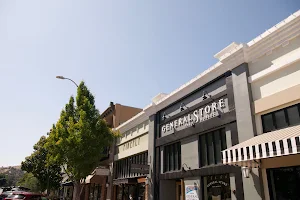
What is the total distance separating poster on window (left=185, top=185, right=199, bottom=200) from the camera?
1383 centimetres

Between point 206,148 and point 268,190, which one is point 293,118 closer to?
point 268,190

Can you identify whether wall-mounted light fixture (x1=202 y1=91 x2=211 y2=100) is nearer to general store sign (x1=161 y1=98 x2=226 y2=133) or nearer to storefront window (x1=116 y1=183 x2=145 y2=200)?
general store sign (x1=161 y1=98 x2=226 y2=133)

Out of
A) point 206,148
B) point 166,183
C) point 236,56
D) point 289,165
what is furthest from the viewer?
point 166,183

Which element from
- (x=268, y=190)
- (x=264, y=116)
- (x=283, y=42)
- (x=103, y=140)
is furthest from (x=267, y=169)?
(x=103, y=140)

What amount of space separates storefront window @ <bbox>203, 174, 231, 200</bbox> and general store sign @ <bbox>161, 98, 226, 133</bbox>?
3185 millimetres

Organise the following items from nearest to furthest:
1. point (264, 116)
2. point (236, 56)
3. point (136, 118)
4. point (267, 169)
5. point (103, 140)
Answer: point (267, 169)
point (264, 116)
point (236, 56)
point (103, 140)
point (136, 118)

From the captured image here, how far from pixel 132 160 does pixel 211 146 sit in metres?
10.5

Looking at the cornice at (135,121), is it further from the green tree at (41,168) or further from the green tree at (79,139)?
the green tree at (41,168)

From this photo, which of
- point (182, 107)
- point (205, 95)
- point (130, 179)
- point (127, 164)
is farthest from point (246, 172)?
point (127, 164)

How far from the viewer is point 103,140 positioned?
1956 centimetres

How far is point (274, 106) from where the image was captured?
10.2m

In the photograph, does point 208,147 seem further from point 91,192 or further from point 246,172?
point 91,192

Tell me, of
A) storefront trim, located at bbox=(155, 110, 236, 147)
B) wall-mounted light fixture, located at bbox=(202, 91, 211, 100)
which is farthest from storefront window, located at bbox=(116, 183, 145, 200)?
wall-mounted light fixture, located at bbox=(202, 91, 211, 100)

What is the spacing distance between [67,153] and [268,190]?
525 inches
